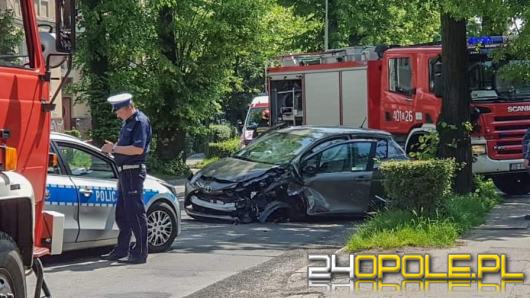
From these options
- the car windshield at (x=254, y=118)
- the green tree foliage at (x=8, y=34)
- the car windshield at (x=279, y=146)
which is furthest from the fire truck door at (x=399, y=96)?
the car windshield at (x=254, y=118)

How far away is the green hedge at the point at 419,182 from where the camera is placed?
31.8 feet

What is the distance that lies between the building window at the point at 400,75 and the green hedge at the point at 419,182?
6509mm

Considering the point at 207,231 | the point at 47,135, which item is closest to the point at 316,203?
the point at 207,231

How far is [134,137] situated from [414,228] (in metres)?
3.52

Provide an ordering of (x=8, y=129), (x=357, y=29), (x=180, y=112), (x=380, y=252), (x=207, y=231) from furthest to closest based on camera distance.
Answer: (x=357, y=29) → (x=180, y=112) → (x=207, y=231) → (x=380, y=252) → (x=8, y=129)

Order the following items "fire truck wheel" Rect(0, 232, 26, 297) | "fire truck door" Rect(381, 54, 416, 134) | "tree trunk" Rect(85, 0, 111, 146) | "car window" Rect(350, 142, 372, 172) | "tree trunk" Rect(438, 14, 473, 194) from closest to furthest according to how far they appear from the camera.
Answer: "fire truck wheel" Rect(0, 232, 26, 297), "car window" Rect(350, 142, 372, 172), "tree trunk" Rect(438, 14, 473, 194), "fire truck door" Rect(381, 54, 416, 134), "tree trunk" Rect(85, 0, 111, 146)

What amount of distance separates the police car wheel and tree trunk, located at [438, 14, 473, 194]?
17.2 ft

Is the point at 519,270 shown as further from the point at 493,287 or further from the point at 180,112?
the point at 180,112

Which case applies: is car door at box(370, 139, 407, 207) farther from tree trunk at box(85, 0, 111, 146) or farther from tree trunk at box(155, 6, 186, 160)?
tree trunk at box(155, 6, 186, 160)

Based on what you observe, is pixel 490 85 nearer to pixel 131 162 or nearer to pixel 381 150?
pixel 381 150

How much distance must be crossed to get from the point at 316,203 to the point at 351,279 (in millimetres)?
4929

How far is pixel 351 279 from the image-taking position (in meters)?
7.46

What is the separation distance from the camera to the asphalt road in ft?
25.2

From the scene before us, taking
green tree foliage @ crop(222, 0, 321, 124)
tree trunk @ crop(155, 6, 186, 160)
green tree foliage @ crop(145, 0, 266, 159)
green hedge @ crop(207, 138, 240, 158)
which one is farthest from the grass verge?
green hedge @ crop(207, 138, 240, 158)
